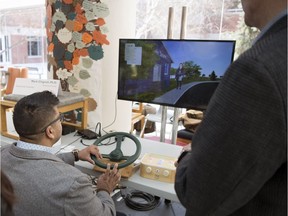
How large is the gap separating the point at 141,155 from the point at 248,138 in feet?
3.41

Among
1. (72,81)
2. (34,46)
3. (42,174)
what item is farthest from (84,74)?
(34,46)

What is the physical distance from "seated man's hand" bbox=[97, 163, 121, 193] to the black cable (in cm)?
81

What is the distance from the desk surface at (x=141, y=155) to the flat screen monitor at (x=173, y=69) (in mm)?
281

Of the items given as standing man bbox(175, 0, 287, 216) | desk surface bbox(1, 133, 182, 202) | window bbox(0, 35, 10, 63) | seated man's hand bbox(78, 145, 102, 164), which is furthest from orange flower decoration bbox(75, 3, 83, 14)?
window bbox(0, 35, 10, 63)

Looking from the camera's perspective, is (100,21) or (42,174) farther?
(100,21)

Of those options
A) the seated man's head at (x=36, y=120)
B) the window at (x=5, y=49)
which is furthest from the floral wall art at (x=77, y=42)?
the window at (x=5, y=49)

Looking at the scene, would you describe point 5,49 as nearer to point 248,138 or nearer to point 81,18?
point 81,18

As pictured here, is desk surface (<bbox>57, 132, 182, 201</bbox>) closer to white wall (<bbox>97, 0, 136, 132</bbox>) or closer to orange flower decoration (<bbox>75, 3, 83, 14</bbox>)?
white wall (<bbox>97, 0, 136, 132</bbox>)

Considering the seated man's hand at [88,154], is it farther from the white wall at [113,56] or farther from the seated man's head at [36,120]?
the white wall at [113,56]

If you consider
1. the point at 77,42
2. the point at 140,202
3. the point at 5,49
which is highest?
the point at 5,49

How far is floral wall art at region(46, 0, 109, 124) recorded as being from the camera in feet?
6.13

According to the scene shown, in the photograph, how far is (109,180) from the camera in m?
1.18

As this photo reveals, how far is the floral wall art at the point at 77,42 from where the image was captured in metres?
1.87

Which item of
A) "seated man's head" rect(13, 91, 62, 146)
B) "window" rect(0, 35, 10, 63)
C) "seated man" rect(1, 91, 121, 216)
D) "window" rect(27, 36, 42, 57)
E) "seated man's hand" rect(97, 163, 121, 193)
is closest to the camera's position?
"seated man" rect(1, 91, 121, 216)
